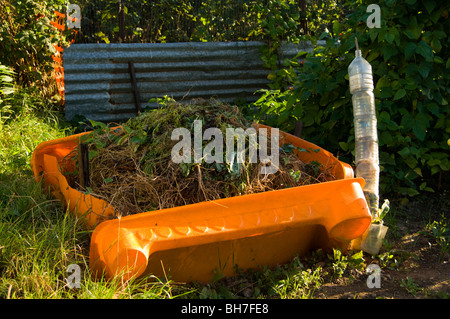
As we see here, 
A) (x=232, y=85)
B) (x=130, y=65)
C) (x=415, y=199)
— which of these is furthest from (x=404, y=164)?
(x=130, y=65)

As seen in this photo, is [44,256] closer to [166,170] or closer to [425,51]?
[166,170]

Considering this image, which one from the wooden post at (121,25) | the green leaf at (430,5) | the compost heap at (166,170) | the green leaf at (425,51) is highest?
the wooden post at (121,25)

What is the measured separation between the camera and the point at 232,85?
5.38m

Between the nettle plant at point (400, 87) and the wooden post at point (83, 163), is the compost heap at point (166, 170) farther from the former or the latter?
the nettle plant at point (400, 87)

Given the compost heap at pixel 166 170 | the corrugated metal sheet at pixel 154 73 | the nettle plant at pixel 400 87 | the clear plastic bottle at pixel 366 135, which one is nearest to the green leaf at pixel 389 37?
the nettle plant at pixel 400 87

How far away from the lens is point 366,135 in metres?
2.50

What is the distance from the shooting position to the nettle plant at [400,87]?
303 cm

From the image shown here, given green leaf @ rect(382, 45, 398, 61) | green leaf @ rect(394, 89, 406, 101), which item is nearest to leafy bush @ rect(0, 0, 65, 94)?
green leaf @ rect(382, 45, 398, 61)

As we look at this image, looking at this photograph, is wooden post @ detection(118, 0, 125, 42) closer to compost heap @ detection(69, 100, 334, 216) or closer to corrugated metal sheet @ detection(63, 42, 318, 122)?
corrugated metal sheet @ detection(63, 42, 318, 122)

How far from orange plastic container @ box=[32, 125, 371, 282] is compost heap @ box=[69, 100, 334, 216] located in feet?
0.54

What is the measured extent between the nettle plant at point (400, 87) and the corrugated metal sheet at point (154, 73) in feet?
6.37

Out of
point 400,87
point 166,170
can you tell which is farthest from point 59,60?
point 400,87
